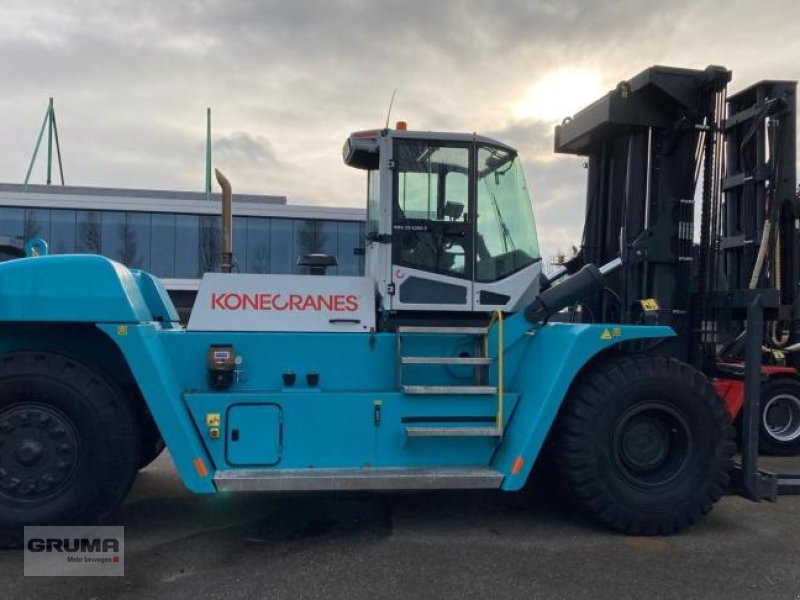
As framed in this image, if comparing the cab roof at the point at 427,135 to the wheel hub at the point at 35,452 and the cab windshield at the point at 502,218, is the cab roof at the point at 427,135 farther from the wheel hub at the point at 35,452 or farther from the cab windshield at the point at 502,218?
the wheel hub at the point at 35,452

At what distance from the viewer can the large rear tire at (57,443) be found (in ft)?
15.1

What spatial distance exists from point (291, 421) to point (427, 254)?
5.43ft

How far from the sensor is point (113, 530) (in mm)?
4992

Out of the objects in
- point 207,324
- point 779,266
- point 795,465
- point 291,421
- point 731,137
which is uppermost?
point 731,137

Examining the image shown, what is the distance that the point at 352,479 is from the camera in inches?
187

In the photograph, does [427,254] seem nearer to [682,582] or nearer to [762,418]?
[682,582]

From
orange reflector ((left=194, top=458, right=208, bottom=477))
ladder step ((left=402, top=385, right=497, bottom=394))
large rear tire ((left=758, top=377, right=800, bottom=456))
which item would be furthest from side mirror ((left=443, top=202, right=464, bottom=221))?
large rear tire ((left=758, top=377, right=800, bottom=456))

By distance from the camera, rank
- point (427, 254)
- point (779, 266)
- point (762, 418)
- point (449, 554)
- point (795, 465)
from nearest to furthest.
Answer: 1. point (449, 554)
2. point (427, 254)
3. point (779, 266)
4. point (795, 465)
5. point (762, 418)

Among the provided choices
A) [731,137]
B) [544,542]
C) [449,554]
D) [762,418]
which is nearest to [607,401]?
[544,542]

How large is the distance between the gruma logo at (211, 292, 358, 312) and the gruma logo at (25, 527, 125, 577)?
5.91 ft

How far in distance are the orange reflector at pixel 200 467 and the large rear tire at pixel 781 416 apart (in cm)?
676

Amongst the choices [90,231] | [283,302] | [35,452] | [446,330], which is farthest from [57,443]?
[90,231]

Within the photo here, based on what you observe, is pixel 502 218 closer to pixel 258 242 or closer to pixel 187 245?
pixel 258 242

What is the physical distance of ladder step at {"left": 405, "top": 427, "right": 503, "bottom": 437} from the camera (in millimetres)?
4898
